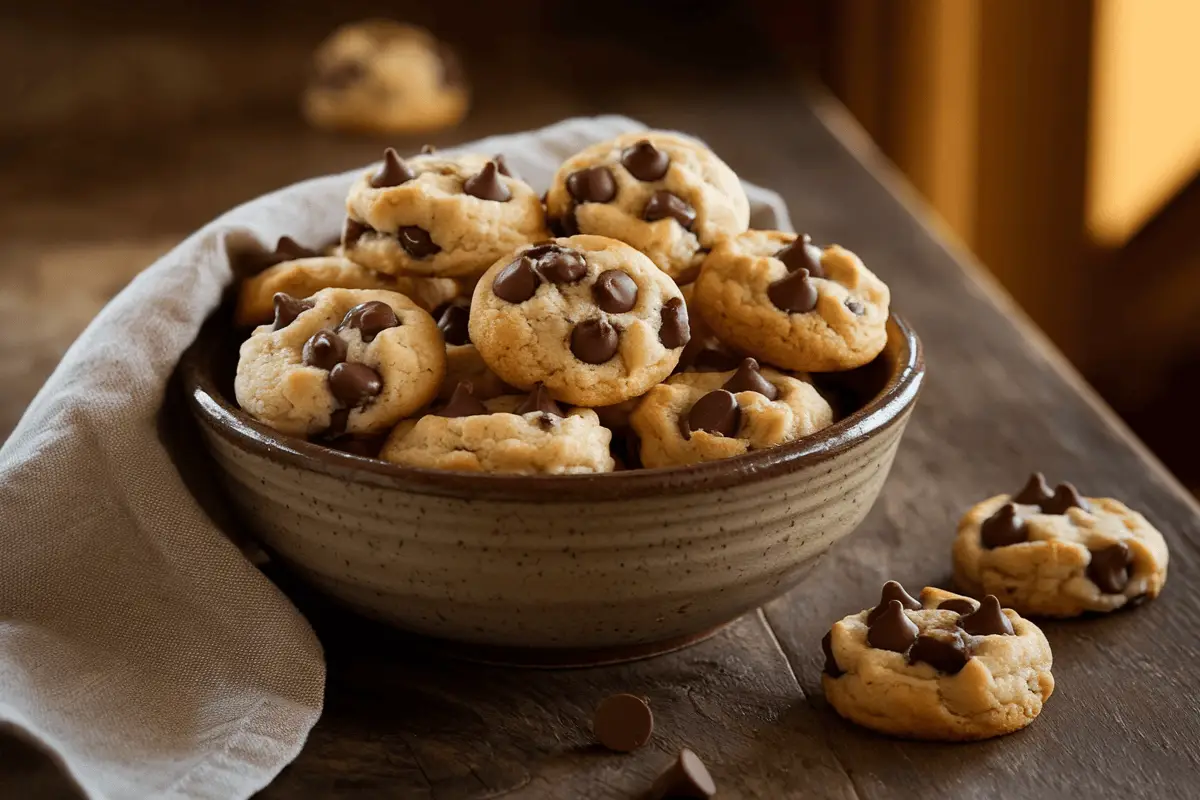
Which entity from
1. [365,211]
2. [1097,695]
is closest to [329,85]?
[365,211]

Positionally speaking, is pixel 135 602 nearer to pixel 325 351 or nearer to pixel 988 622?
pixel 325 351

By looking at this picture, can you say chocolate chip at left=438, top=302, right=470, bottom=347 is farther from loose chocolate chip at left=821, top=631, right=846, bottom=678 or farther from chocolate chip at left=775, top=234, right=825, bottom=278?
loose chocolate chip at left=821, top=631, right=846, bottom=678

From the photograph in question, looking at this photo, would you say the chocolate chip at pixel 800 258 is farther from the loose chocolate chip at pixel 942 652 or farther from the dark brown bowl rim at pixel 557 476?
the loose chocolate chip at pixel 942 652

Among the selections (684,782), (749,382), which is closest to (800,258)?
(749,382)

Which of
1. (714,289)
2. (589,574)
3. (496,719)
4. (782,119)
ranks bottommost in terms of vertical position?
(782,119)

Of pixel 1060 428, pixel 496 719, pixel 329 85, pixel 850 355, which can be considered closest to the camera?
pixel 496 719

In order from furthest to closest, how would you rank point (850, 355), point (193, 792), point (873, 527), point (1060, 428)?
A: point (1060, 428) < point (873, 527) < point (850, 355) < point (193, 792)

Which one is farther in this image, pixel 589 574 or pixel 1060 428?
pixel 1060 428

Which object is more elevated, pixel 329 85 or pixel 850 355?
pixel 850 355

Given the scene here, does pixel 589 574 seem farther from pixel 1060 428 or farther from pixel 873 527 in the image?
pixel 1060 428
